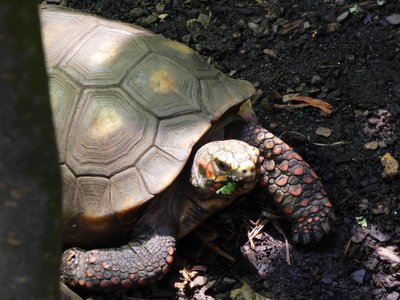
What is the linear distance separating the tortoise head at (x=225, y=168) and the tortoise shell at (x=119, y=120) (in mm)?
112

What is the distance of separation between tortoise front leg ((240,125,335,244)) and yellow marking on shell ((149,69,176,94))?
54 cm

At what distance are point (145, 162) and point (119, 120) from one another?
0.29 metres

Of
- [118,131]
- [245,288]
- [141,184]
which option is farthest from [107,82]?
[245,288]

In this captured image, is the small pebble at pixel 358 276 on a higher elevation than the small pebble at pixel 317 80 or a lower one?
lower

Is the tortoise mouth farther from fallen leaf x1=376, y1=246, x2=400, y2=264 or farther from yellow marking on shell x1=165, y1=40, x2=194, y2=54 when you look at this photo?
yellow marking on shell x1=165, y1=40, x2=194, y2=54

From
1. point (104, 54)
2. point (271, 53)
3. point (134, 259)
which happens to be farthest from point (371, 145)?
point (104, 54)

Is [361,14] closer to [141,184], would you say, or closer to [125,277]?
[141,184]

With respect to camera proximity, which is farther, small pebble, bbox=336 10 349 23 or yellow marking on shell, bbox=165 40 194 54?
small pebble, bbox=336 10 349 23

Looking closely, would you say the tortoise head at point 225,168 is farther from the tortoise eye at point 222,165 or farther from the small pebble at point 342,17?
the small pebble at point 342,17

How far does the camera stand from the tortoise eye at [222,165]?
319cm

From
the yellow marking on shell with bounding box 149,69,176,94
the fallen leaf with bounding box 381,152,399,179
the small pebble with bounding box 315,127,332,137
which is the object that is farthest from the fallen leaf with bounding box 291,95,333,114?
the yellow marking on shell with bounding box 149,69,176,94

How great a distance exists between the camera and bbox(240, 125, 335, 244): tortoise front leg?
3.42 metres

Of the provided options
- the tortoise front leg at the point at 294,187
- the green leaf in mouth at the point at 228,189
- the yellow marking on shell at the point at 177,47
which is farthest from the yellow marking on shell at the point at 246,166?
the yellow marking on shell at the point at 177,47

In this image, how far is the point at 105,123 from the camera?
341 cm
